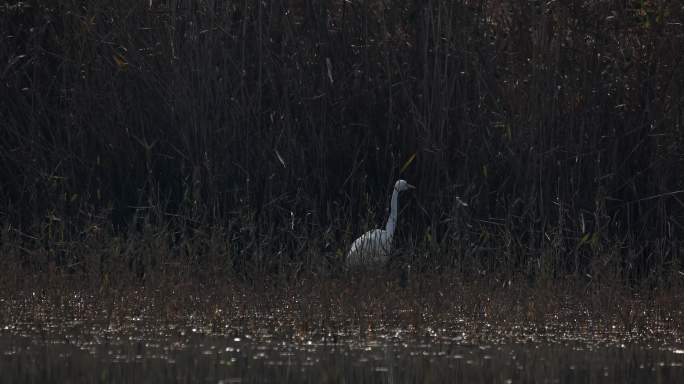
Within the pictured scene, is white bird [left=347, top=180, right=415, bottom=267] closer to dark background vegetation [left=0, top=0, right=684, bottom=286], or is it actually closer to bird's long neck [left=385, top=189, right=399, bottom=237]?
bird's long neck [left=385, top=189, right=399, bottom=237]

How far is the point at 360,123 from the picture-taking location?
836 cm

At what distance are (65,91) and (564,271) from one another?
3.26m

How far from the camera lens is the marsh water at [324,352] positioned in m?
5.11

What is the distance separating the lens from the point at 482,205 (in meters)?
8.14

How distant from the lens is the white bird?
7.54 m

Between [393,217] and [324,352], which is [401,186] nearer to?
[393,217]

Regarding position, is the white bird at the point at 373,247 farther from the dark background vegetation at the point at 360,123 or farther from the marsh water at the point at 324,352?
the marsh water at the point at 324,352

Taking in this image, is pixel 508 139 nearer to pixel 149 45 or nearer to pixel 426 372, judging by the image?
pixel 149 45

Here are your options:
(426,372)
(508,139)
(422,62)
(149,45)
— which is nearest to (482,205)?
(508,139)

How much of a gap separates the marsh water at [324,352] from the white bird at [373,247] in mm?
1247

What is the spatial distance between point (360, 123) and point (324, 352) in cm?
298

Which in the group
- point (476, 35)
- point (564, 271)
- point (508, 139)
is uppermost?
point (476, 35)

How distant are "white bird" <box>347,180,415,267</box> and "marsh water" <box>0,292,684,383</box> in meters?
1.25

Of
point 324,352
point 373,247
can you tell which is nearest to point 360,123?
point 373,247
